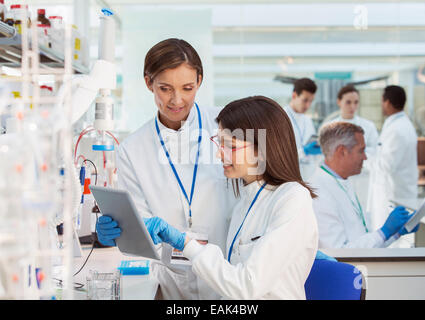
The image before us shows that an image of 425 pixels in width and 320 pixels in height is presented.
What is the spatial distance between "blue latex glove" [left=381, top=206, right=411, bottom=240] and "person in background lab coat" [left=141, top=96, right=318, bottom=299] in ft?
3.45

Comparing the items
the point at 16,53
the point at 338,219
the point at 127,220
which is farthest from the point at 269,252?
the point at 16,53

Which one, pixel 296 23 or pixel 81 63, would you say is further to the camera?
pixel 296 23

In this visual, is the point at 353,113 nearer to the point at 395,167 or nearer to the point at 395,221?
the point at 395,167

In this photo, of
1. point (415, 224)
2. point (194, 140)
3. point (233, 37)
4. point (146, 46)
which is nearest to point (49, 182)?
point (194, 140)

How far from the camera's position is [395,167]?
4.26m

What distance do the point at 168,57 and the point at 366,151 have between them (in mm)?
3518

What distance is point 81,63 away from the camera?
9.89 feet

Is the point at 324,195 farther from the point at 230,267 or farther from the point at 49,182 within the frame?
the point at 49,182

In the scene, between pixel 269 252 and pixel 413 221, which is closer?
pixel 269 252

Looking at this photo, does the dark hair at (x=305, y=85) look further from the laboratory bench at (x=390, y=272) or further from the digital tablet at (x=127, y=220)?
the digital tablet at (x=127, y=220)

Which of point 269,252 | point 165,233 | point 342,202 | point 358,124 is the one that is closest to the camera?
point 269,252

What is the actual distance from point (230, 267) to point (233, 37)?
440cm

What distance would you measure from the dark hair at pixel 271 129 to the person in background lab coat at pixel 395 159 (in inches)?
119

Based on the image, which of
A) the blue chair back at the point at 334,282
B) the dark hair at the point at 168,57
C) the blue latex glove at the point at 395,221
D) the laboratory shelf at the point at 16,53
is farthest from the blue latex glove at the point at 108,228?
the blue latex glove at the point at 395,221
